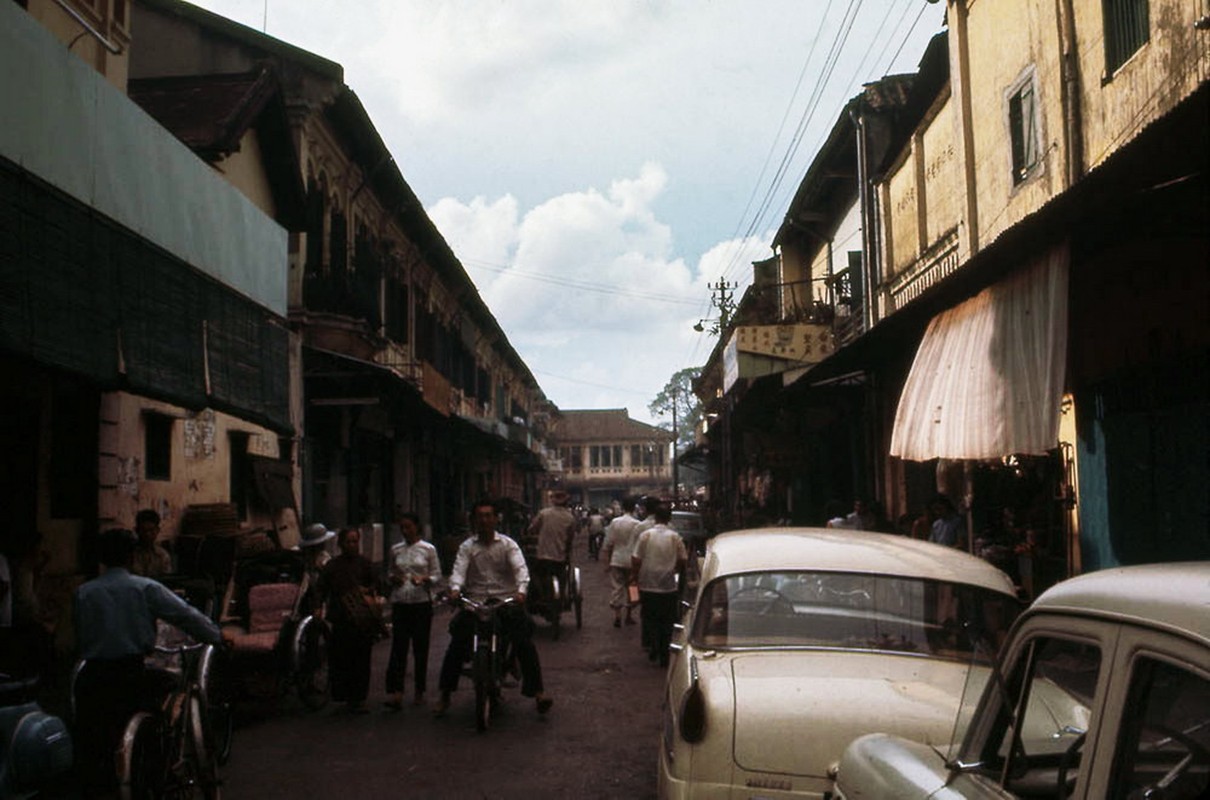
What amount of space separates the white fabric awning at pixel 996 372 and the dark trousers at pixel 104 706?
18.7ft

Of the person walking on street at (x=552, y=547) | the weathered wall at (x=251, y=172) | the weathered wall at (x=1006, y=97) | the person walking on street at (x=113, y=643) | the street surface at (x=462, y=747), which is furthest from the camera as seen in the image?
the weathered wall at (x=251, y=172)

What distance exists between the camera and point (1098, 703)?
2199 mm

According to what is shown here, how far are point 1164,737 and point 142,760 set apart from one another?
4884 mm

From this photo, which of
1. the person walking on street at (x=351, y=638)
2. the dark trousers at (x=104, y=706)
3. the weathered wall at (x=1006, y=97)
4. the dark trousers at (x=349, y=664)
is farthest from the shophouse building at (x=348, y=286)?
the dark trousers at (x=104, y=706)

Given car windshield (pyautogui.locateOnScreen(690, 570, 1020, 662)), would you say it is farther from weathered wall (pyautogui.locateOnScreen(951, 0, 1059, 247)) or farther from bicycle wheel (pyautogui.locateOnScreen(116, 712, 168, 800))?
weathered wall (pyautogui.locateOnScreen(951, 0, 1059, 247))

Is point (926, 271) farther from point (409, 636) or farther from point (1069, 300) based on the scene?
point (409, 636)

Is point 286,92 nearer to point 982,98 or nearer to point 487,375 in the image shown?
point 982,98

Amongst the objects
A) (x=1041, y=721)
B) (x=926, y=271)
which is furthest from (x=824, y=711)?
(x=926, y=271)

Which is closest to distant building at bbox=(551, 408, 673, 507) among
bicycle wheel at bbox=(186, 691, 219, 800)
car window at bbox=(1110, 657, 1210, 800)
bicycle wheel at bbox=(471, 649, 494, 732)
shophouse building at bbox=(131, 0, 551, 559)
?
shophouse building at bbox=(131, 0, 551, 559)

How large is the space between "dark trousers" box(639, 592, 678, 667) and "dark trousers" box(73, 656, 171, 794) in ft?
22.1

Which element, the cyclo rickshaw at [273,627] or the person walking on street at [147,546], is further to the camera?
the person walking on street at [147,546]

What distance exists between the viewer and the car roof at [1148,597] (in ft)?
6.26

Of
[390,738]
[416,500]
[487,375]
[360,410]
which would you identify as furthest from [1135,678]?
[487,375]

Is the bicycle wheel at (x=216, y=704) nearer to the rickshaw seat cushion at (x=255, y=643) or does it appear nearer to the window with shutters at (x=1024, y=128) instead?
the rickshaw seat cushion at (x=255, y=643)
